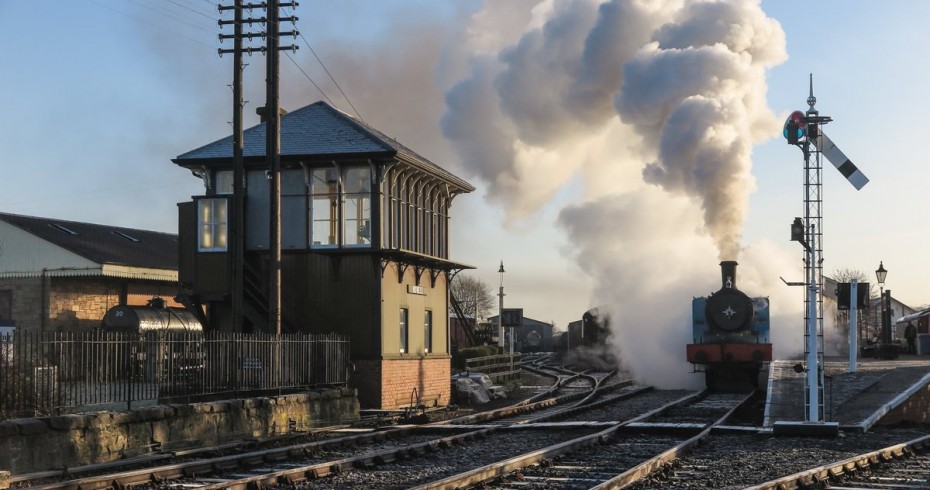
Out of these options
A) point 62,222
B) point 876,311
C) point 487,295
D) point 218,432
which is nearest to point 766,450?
point 218,432

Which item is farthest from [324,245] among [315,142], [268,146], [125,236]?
[125,236]

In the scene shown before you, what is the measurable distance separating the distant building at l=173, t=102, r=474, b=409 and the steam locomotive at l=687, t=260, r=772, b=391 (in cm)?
863

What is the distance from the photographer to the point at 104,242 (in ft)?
151

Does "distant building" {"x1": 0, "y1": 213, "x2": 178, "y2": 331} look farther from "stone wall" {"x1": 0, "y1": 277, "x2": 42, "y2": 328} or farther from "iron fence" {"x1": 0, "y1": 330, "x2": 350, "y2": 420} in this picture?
"iron fence" {"x1": 0, "y1": 330, "x2": 350, "y2": 420}

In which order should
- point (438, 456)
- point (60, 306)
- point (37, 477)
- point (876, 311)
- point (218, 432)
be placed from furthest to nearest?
point (876, 311), point (60, 306), point (218, 432), point (438, 456), point (37, 477)

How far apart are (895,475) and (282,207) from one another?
16.5 metres

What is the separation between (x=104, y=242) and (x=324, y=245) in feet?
76.6

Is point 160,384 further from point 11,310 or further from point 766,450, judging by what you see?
point 11,310

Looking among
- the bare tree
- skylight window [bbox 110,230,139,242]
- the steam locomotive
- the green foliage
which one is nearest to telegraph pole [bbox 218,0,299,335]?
the steam locomotive

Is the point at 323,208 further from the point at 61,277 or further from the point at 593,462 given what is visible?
the point at 61,277

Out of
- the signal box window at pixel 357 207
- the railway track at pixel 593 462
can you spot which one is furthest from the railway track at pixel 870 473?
the signal box window at pixel 357 207

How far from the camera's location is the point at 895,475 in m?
13.5

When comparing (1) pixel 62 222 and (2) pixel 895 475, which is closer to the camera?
(2) pixel 895 475

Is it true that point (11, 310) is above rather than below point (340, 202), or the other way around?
below
